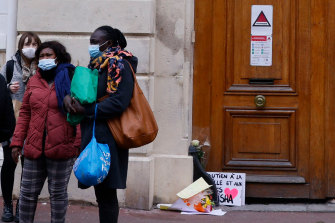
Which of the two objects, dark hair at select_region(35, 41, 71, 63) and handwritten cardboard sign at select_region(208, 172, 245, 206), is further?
handwritten cardboard sign at select_region(208, 172, 245, 206)

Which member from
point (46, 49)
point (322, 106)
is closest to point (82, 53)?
point (46, 49)

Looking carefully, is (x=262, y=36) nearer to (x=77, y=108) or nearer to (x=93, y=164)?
(x=77, y=108)

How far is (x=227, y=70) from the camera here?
6715mm

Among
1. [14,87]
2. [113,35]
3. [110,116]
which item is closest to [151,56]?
[14,87]

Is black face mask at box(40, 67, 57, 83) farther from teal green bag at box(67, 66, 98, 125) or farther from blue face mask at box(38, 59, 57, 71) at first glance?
teal green bag at box(67, 66, 98, 125)

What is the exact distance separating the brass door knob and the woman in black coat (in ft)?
8.81

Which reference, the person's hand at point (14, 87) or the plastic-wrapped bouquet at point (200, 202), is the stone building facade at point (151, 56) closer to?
the plastic-wrapped bouquet at point (200, 202)

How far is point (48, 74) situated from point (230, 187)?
2.75m

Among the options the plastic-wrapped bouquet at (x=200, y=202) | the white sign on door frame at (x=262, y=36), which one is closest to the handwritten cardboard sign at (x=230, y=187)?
the plastic-wrapped bouquet at (x=200, y=202)

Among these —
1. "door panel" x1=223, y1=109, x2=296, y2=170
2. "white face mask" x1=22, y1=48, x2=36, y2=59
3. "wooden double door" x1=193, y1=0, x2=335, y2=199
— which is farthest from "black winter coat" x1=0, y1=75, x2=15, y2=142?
"door panel" x1=223, y1=109, x2=296, y2=170

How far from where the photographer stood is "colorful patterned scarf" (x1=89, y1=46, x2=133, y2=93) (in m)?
4.05

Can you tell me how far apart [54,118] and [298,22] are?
10.9ft

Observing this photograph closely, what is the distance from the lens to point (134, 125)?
4.00 metres

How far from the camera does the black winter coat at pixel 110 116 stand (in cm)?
400
